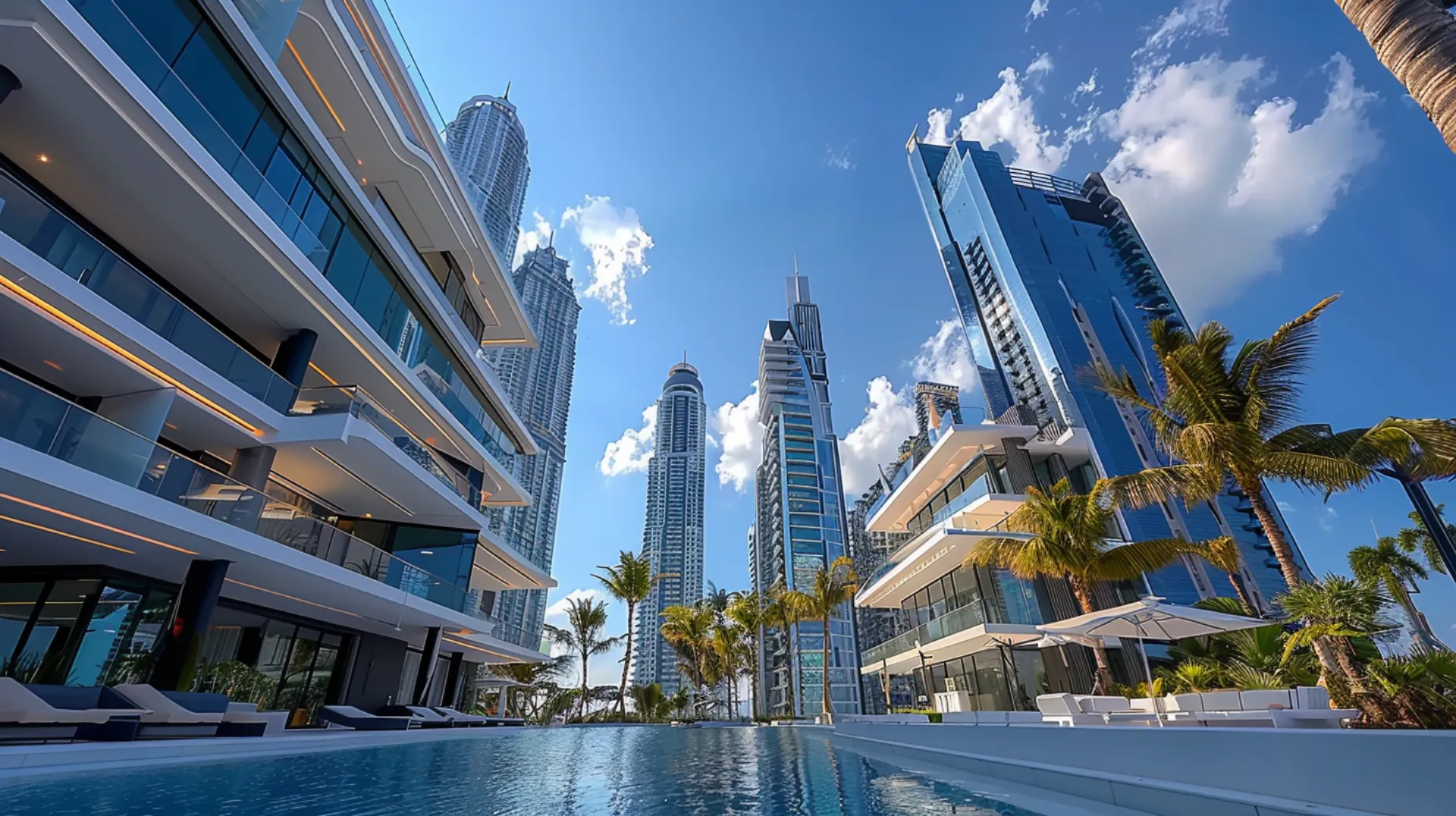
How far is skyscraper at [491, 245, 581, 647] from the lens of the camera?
2404 inches

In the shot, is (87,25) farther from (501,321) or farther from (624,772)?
(501,321)

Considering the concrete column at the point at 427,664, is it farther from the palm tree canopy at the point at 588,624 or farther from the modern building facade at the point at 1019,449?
the modern building facade at the point at 1019,449

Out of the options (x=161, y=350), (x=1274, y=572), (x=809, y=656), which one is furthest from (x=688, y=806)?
(x=809, y=656)

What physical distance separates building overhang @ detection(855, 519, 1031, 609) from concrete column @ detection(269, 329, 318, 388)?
63.5ft

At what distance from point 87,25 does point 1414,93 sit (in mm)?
14690

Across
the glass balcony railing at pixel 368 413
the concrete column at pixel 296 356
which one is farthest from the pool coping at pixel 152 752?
the concrete column at pixel 296 356

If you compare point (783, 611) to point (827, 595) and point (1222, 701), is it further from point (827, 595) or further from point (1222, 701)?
point (1222, 701)

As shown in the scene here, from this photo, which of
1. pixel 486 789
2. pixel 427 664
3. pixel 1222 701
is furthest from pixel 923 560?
pixel 486 789

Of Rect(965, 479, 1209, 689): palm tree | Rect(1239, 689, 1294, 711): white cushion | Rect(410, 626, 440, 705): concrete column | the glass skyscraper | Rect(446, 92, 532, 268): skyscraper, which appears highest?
Rect(446, 92, 532, 268): skyscraper

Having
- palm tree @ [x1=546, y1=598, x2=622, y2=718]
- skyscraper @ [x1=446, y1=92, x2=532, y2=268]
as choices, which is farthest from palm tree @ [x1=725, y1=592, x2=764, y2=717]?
skyscraper @ [x1=446, y1=92, x2=532, y2=268]

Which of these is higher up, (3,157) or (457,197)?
(457,197)

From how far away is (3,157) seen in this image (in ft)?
29.0

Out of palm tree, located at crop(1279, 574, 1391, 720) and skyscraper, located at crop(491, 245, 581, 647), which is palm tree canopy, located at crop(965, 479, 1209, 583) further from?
skyscraper, located at crop(491, 245, 581, 647)

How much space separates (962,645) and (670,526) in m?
78.9
